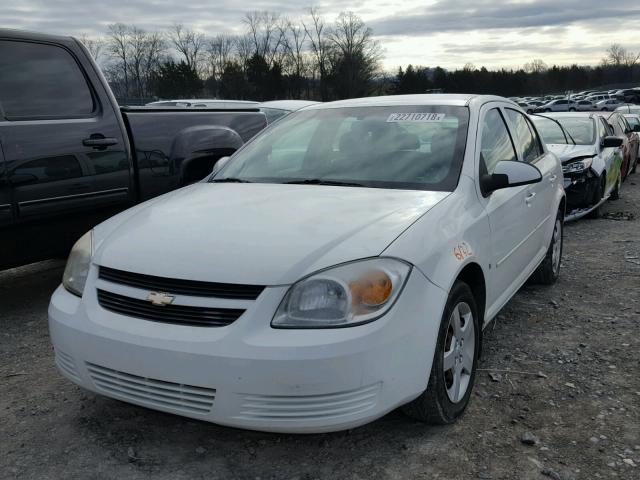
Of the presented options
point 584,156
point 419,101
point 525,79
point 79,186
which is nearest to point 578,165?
point 584,156

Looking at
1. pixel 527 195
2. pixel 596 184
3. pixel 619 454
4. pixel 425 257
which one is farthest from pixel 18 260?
pixel 596 184

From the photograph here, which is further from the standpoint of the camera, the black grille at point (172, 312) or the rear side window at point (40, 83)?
the rear side window at point (40, 83)

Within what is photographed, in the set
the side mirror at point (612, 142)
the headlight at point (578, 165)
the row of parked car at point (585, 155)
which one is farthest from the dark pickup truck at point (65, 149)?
the side mirror at point (612, 142)

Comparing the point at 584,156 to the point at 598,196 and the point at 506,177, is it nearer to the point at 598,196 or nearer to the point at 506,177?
the point at 598,196

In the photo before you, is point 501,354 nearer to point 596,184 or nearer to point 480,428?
point 480,428

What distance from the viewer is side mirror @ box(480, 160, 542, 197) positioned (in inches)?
131

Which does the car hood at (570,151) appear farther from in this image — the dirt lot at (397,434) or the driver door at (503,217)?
the dirt lot at (397,434)

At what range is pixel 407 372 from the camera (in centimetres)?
241

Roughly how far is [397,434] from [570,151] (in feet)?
22.0

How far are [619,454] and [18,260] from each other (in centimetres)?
380

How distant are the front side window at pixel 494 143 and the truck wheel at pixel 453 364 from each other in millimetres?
907

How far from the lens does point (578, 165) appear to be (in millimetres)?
8062

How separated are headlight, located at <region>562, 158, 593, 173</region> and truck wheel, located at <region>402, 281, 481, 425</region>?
5653 millimetres

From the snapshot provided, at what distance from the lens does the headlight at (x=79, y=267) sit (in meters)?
2.81
